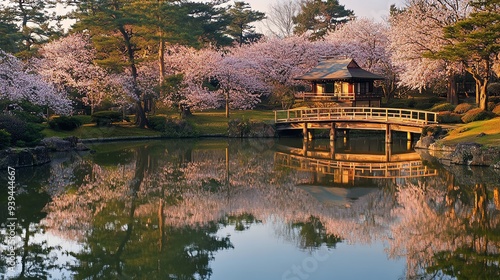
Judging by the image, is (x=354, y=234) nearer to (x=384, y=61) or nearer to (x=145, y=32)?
(x=145, y=32)

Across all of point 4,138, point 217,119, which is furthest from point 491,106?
point 4,138

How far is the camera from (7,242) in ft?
44.4

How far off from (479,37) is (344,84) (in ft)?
51.8

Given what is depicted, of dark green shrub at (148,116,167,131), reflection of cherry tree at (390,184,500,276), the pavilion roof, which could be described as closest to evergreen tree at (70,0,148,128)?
dark green shrub at (148,116,167,131)

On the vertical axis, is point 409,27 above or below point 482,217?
above

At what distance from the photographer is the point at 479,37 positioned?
101 feet

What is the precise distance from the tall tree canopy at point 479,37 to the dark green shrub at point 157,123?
2096 centimetres

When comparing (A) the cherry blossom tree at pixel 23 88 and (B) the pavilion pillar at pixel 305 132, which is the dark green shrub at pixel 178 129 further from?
(B) the pavilion pillar at pixel 305 132

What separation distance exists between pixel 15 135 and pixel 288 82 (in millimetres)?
29872

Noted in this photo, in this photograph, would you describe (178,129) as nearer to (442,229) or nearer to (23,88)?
(23,88)

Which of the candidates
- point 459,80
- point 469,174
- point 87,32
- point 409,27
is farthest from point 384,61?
point 469,174

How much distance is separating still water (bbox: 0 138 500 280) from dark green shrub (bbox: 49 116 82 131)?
30.5 ft

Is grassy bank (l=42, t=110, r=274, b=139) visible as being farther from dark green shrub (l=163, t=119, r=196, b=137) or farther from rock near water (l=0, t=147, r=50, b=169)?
rock near water (l=0, t=147, r=50, b=169)

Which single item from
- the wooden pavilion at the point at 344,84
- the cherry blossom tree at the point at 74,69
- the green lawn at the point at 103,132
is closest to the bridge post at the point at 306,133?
the wooden pavilion at the point at 344,84
